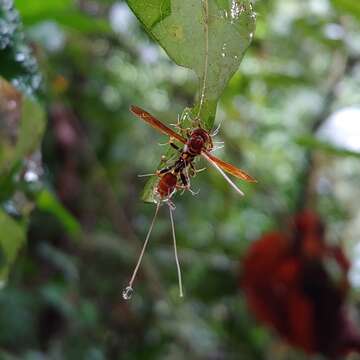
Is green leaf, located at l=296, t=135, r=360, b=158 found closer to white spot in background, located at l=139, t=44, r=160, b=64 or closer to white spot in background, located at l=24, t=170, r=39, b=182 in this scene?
white spot in background, located at l=24, t=170, r=39, b=182

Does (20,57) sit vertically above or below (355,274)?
below

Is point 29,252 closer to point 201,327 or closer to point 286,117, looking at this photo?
point 201,327

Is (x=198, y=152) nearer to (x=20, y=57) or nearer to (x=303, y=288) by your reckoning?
(x=20, y=57)

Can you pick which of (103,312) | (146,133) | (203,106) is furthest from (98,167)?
(203,106)

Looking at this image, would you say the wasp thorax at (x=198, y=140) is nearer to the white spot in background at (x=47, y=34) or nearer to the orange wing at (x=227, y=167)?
the orange wing at (x=227, y=167)

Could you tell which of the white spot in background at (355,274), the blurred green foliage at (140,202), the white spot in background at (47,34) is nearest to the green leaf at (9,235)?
the blurred green foliage at (140,202)

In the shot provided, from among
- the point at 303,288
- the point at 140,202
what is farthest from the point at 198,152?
the point at 140,202
